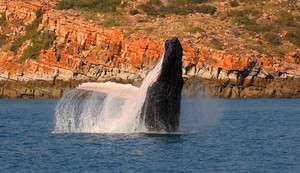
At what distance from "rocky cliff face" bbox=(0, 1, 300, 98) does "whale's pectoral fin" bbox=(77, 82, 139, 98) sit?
45.6 m

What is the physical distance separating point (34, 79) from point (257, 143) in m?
59.7

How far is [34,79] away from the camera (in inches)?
3684

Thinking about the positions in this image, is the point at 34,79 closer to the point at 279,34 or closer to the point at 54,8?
the point at 54,8

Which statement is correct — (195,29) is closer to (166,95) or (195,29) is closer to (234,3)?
(234,3)

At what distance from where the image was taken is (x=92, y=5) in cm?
11194

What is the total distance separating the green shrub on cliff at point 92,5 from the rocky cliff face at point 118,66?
684cm

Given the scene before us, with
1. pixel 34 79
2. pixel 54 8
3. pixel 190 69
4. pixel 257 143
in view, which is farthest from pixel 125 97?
pixel 54 8

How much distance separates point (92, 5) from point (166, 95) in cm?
7997

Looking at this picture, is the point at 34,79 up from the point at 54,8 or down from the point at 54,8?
down

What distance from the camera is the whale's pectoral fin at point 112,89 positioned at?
33062 millimetres

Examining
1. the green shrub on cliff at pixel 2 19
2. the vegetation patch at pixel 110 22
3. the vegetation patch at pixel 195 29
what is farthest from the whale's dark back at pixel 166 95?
the green shrub on cliff at pixel 2 19

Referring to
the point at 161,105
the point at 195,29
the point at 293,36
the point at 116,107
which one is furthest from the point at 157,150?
the point at 293,36

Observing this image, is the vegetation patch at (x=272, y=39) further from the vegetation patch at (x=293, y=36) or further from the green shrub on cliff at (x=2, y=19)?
the green shrub on cliff at (x=2, y=19)

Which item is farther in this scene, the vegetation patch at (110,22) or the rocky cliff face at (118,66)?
the vegetation patch at (110,22)
